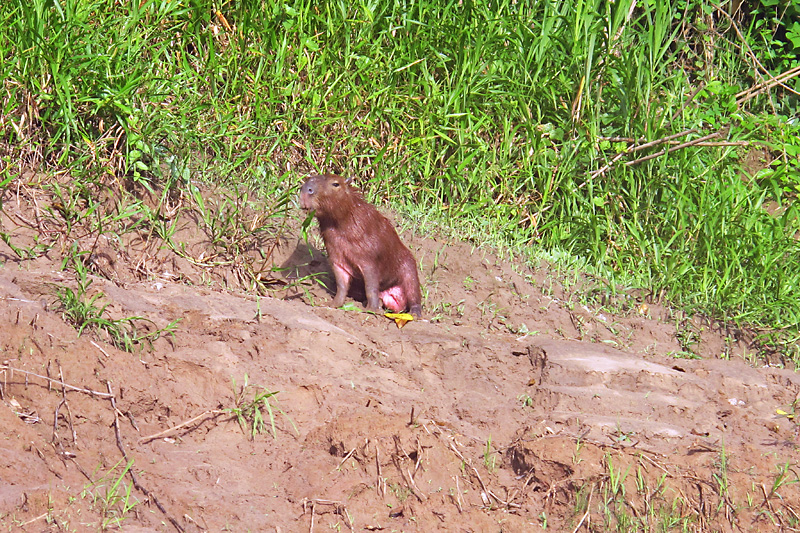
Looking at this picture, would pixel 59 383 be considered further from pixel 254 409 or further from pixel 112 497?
pixel 254 409

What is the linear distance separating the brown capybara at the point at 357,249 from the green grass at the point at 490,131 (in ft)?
1.23

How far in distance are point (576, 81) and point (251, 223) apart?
2.88m

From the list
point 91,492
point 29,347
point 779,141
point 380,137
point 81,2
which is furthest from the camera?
point 779,141

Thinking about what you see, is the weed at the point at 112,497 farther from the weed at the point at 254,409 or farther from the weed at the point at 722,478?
the weed at the point at 722,478

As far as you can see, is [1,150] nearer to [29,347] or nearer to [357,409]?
[29,347]

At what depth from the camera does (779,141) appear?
7.32 m

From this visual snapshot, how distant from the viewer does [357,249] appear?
5.35 metres

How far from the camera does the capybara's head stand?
17.6 feet

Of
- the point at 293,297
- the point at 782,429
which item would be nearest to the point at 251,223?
the point at 293,297

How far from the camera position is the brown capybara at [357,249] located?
5.35 m

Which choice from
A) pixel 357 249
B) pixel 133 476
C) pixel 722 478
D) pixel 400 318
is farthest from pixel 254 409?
pixel 722 478

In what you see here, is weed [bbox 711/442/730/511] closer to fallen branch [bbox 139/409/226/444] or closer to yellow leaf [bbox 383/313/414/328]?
yellow leaf [bbox 383/313/414/328]

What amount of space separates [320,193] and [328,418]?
1.87 m

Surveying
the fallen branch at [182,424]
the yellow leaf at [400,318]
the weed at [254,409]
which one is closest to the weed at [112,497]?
the fallen branch at [182,424]
